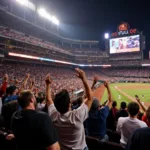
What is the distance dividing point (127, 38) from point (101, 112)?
226ft

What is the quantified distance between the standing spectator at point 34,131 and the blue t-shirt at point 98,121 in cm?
205

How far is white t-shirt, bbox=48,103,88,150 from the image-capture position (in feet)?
8.70

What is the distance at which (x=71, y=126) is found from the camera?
8.75 feet

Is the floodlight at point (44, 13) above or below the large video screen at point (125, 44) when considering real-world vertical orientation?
above

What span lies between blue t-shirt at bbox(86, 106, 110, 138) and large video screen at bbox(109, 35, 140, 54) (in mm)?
67085

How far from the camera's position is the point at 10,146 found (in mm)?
3492

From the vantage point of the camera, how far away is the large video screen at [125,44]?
220ft

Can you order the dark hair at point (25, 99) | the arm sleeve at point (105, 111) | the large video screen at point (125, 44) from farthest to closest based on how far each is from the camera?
the large video screen at point (125, 44)
the arm sleeve at point (105, 111)
the dark hair at point (25, 99)

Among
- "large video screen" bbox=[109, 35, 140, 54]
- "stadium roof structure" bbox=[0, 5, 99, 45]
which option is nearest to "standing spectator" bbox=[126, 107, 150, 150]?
"stadium roof structure" bbox=[0, 5, 99, 45]

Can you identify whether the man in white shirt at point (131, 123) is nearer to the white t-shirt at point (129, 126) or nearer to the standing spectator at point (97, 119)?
the white t-shirt at point (129, 126)

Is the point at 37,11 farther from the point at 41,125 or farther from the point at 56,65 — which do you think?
the point at 41,125

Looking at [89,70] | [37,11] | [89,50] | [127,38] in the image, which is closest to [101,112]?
[37,11]

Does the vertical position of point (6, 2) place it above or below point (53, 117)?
→ above

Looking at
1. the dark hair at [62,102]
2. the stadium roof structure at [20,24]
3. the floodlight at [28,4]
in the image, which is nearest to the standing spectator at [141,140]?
the dark hair at [62,102]
